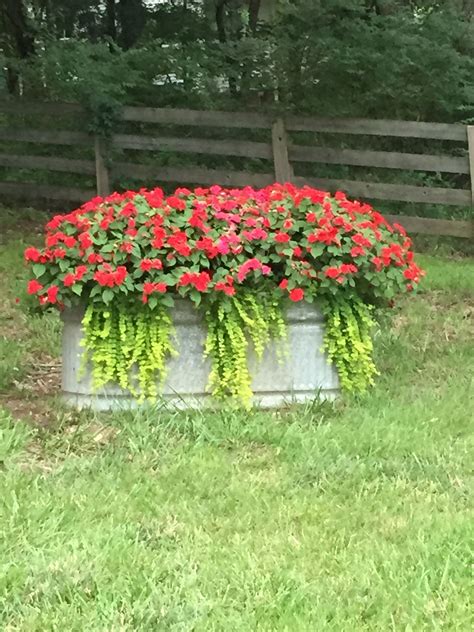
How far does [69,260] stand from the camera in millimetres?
4297

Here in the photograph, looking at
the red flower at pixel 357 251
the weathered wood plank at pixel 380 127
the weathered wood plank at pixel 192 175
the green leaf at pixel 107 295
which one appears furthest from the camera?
the weathered wood plank at pixel 192 175

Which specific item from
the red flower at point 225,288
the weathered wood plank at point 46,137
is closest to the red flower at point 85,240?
the red flower at point 225,288

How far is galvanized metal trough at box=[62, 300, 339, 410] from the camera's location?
432 centimetres

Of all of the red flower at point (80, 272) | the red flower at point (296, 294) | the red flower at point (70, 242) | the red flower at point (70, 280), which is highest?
the red flower at point (70, 242)

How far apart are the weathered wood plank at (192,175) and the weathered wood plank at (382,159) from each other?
1.64 ft

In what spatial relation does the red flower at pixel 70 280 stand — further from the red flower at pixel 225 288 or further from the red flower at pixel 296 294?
the red flower at pixel 296 294

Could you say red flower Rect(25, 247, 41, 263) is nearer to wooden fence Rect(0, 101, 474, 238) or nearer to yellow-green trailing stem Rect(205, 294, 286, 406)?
yellow-green trailing stem Rect(205, 294, 286, 406)

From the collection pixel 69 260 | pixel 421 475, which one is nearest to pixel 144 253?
pixel 69 260

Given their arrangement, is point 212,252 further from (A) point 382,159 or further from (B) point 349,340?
(A) point 382,159

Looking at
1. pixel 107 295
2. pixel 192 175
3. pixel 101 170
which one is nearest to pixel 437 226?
pixel 192 175

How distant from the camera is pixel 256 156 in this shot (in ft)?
33.8

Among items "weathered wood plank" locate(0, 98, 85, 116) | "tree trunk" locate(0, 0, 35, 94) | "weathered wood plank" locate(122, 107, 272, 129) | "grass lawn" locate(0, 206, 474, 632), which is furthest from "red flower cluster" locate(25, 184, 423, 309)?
"tree trunk" locate(0, 0, 35, 94)

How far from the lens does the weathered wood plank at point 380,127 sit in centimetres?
924

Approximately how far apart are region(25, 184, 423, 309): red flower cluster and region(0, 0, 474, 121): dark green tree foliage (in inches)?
252
